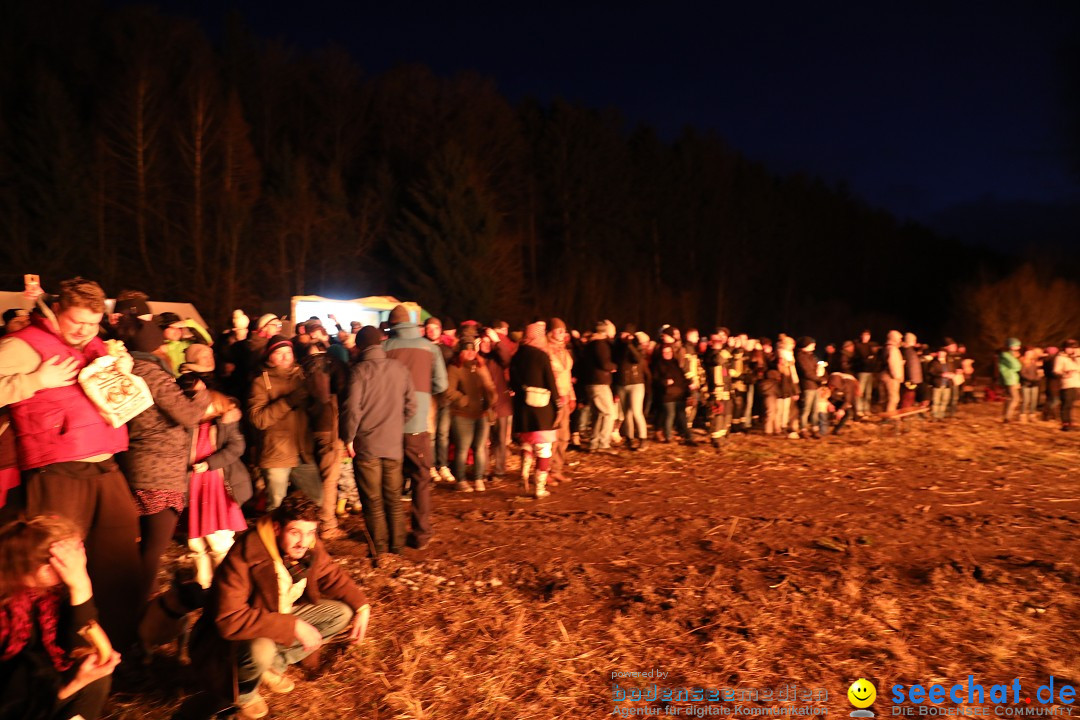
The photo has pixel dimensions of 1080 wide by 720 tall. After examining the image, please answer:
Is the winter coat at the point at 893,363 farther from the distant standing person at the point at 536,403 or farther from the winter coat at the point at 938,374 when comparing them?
the distant standing person at the point at 536,403

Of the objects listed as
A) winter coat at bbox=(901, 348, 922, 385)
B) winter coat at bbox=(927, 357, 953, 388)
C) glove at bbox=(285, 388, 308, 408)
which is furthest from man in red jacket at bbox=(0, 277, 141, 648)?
winter coat at bbox=(927, 357, 953, 388)

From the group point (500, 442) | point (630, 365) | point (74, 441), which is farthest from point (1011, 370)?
point (74, 441)

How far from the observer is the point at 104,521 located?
13.3 ft

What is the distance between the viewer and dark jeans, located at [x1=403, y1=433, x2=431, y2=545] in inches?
273

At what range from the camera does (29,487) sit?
382cm

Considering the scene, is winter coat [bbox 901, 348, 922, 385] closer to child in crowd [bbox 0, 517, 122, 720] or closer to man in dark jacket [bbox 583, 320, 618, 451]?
man in dark jacket [bbox 583, 320, 618, 451]

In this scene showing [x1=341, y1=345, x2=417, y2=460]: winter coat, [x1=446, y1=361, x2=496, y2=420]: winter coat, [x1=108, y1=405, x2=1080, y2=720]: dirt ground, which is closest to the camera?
[x1=108, y1=405, x2=1080, y2=720]: dirt ground

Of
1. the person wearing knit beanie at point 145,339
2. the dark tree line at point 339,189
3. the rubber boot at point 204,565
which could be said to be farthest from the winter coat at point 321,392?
the dark tree line at point 339,189

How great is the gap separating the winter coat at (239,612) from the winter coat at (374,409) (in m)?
2.42

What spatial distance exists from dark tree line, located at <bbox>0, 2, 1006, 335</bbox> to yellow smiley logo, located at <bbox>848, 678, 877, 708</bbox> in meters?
21.4

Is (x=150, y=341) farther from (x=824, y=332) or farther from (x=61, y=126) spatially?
(x=824, y=332)

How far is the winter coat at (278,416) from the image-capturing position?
6223 millimetres

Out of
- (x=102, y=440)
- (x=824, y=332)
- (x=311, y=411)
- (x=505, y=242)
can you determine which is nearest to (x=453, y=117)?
(x=505, y=242)

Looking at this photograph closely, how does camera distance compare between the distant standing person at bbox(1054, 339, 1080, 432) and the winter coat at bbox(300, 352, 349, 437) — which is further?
the distant standing person at bbox(1054, 339, 1080, 432)
